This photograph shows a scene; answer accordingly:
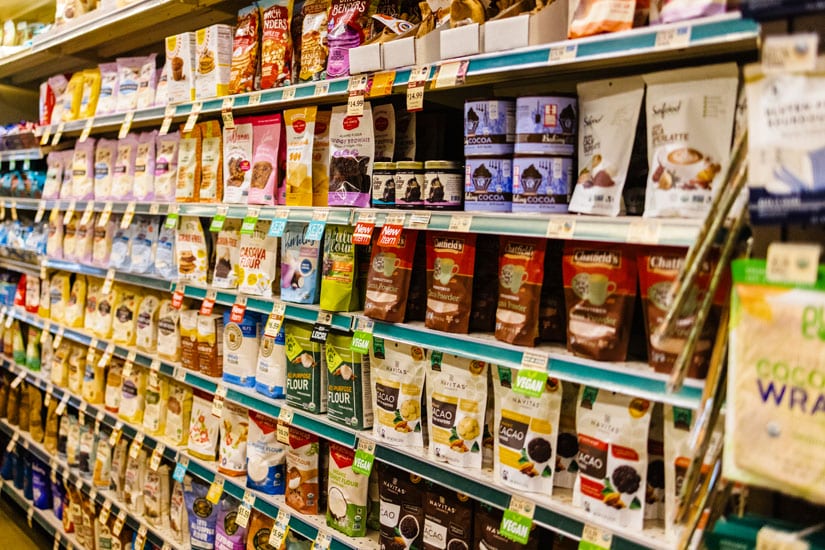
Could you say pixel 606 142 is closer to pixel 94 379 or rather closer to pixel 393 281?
pixel 393 281

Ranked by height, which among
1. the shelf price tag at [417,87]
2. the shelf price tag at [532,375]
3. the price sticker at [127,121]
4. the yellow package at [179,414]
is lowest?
the yellow package at [179,414]

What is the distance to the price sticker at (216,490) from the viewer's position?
2594mm

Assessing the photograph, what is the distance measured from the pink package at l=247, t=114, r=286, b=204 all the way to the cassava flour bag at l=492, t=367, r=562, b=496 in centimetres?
119

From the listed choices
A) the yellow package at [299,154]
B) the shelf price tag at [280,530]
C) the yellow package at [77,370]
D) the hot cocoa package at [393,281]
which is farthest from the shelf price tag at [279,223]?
the yellow package at [77,370]

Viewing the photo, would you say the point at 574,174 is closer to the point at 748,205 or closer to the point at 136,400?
the point at 748,205

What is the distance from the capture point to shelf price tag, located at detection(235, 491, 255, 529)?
2.47m

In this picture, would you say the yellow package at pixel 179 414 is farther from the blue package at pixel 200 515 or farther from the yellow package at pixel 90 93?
the yellow package at pixel 90 93

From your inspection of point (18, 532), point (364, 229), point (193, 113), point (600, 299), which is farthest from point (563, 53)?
point (18, 532)

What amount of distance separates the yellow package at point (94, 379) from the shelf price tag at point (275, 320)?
5.18ft

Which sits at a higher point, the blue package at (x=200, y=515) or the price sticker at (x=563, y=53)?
the price sticker at (x=563, y=53)

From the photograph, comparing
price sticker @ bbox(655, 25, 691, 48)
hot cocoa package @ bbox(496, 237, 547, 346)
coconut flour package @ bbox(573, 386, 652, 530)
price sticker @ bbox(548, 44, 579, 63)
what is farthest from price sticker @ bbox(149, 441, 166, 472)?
price sticker @ bbox(655, 25, 691, 48)

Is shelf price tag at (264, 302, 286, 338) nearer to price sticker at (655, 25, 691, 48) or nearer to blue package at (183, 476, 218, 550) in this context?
blue package at (183, 476, 218, 550)

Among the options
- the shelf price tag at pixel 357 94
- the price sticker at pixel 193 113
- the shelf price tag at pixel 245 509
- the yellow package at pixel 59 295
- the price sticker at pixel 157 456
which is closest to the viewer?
the shelf price tag at pixel 357 94

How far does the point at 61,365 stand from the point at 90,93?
4.99ft
